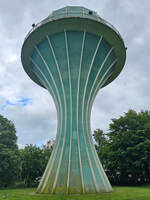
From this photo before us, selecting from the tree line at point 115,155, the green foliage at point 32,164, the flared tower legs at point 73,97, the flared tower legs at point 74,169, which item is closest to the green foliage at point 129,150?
the tree line at point 115,155

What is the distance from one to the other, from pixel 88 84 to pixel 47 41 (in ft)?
20.6

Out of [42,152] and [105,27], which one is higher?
[105,27]

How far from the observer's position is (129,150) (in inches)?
1235

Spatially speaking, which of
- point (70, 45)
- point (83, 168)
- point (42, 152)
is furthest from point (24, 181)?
point (70, 45)

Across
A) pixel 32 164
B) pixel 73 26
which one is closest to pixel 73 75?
pixel 73 26

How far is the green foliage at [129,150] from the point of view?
101ft

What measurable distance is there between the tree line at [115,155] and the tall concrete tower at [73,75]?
1107 cm

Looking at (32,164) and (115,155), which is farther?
(32,164)

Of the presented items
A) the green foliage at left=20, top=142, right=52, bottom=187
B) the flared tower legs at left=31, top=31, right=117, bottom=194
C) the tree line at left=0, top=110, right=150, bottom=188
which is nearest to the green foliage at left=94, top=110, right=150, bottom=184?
the tree line at left=0, top=110, right=150, bottom=188

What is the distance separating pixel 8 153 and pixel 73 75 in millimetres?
14025

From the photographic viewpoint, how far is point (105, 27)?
21.0 meters

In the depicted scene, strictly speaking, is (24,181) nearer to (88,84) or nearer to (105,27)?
(88,84)

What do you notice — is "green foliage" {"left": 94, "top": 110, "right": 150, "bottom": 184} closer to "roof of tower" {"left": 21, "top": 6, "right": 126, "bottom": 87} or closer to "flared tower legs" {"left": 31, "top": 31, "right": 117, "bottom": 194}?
"flared tower legs" {"left": 31, "top": 31, "right": 117, "bottom": 194}

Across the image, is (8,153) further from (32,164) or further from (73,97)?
(73,97)
